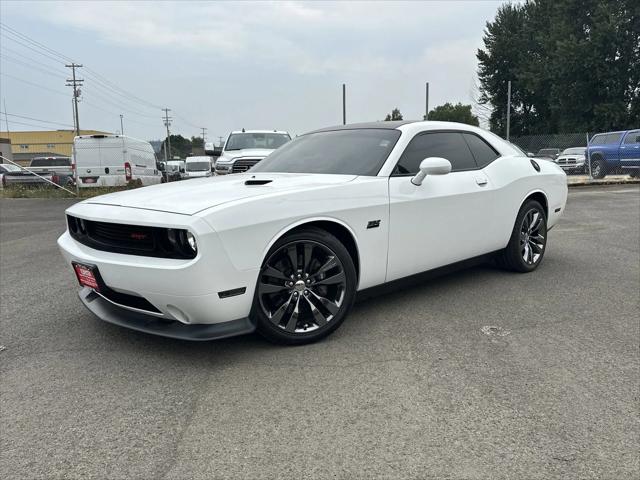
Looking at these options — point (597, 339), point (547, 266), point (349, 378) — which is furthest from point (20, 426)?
point (547, 266)

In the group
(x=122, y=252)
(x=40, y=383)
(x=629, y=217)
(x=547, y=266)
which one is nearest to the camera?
(x=40, y=383)

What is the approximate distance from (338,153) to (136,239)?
1.78 meters

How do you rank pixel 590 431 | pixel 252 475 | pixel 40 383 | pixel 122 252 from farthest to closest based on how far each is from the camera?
1. pixel 122 252
2. pixel 40 383
3. pixel 590 431
4. pixel 252 475

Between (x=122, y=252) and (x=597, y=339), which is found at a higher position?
(x=122, y=252)

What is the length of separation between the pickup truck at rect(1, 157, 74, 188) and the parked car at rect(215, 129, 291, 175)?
21.1 ft

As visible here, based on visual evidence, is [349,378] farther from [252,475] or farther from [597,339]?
[597,339]

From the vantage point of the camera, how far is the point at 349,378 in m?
2.73

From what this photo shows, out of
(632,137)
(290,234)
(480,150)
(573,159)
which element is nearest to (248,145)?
(480,150)

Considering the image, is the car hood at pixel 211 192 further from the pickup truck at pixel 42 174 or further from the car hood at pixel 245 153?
the pickup truck at pixel 42 174

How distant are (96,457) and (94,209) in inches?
64.8

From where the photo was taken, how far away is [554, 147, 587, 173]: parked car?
741 inches

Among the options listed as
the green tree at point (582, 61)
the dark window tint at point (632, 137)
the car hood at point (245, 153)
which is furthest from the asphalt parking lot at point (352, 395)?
the green tree at point (582, 61)

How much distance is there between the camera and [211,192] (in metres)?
3.11

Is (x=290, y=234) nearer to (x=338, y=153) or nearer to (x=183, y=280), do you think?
(x=183, y=280)
